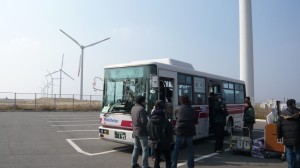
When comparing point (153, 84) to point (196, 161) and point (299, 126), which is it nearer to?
point (196, 161)

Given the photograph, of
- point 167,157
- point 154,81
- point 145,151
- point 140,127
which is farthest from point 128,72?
point 167,157

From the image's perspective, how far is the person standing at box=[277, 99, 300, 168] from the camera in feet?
22.9

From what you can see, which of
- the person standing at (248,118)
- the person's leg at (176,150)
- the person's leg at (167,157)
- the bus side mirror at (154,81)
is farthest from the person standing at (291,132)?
the person standing at (248,118)

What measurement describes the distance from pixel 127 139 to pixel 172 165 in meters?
2.19

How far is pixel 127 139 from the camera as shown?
926 centimetres

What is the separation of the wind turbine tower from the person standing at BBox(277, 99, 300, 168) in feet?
119

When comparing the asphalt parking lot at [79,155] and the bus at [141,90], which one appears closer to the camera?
the asphalt parking lot at [79,155]

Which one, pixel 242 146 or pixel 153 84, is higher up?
pixel 153 84

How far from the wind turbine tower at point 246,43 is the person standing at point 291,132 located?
36.2 meters

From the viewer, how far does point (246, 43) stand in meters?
42.1

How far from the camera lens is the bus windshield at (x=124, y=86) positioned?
936cm

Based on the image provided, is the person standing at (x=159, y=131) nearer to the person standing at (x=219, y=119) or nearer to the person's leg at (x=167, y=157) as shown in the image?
the person's leg at (x=167, y=157)

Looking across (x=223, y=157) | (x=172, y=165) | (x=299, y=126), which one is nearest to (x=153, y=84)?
(x=172, y=165)

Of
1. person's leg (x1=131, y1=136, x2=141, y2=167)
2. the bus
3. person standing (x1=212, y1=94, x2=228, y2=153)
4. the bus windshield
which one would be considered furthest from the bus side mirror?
person standing (x1=212, y1=94, x2=228, y2=153)
